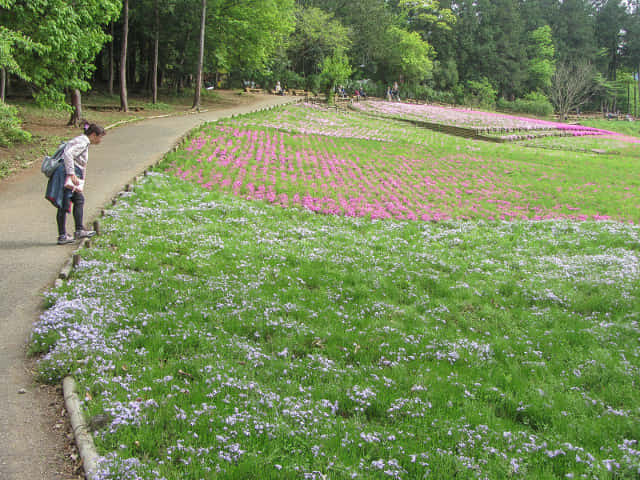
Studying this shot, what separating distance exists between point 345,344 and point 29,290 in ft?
14.9

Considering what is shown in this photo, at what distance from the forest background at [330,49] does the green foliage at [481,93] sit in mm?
309

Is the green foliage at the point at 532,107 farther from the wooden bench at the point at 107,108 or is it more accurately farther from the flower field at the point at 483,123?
the wooden bench at the point at 107,108

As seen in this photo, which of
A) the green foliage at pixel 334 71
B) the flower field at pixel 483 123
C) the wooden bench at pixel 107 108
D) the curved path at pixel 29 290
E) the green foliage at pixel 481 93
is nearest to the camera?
the curved path at pixel 29 290

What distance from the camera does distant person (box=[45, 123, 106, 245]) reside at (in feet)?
25.6

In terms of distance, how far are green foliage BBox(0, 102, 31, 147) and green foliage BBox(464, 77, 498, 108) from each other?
60.7m

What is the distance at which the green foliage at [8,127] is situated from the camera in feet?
44.6

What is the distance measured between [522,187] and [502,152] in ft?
28.8

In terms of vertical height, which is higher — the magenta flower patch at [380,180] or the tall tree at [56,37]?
the tall tree at [56,37]

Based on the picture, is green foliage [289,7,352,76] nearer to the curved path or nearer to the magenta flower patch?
the magenta flower patch

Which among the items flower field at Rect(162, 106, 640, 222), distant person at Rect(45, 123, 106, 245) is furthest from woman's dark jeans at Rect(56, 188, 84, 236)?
flower field at Rect(162, 106, 640, 222)

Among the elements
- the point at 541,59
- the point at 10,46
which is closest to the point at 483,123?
the point at 10,46

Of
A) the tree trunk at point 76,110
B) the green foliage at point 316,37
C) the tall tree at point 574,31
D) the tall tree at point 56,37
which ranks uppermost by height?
the tall tree at point 574,31

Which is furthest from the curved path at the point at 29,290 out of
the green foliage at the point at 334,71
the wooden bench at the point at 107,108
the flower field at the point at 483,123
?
the green foliage at the point at 334,71

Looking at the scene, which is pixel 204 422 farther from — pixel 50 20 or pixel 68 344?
pixel 50 20
